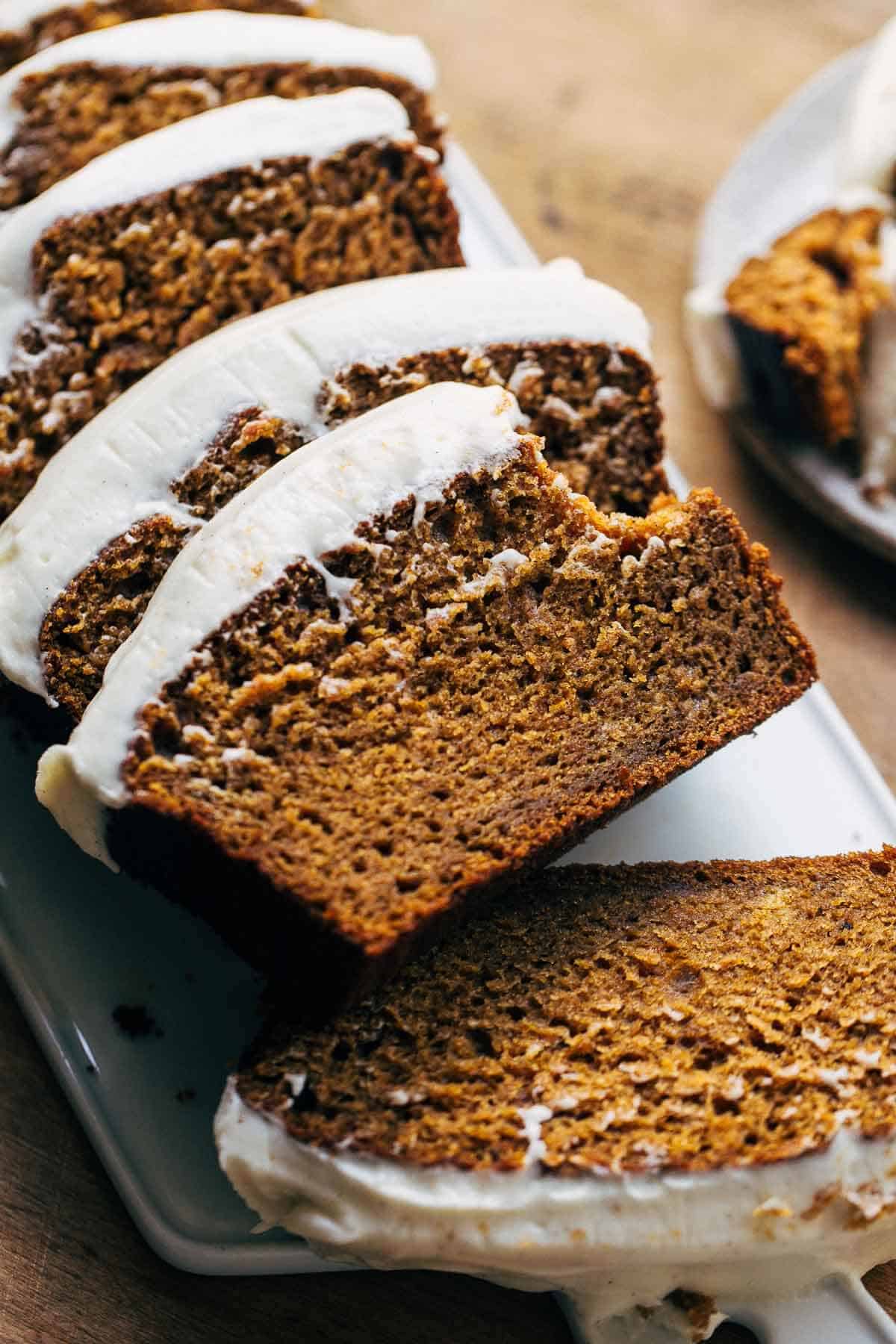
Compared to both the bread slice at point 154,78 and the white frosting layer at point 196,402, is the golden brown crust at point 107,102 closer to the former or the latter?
the bread slice at point 154,78

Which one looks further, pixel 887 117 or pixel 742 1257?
pixel 887 117

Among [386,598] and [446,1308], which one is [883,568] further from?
[446,1308]

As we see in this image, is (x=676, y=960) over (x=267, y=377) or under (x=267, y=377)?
under

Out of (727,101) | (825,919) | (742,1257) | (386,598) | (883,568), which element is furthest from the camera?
(727,101)

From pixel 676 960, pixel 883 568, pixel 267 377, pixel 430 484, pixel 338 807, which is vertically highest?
pixel 267 377

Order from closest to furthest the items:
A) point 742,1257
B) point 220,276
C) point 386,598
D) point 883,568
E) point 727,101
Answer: point 742,1257, point 386,598, point 220,276, point 883,568, point 727,101

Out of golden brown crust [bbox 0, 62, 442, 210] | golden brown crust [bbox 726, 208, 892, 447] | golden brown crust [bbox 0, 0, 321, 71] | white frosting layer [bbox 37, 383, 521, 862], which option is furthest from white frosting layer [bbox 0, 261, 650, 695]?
golden brown crust [bbox 726, 208, 892, 447]

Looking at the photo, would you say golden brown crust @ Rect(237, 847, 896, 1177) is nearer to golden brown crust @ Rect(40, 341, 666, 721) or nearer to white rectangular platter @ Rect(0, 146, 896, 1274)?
white rectangular platter @ Rect(0, 146, 896, 1274)

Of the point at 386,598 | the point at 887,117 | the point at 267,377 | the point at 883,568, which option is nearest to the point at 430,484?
the point at 386,598
